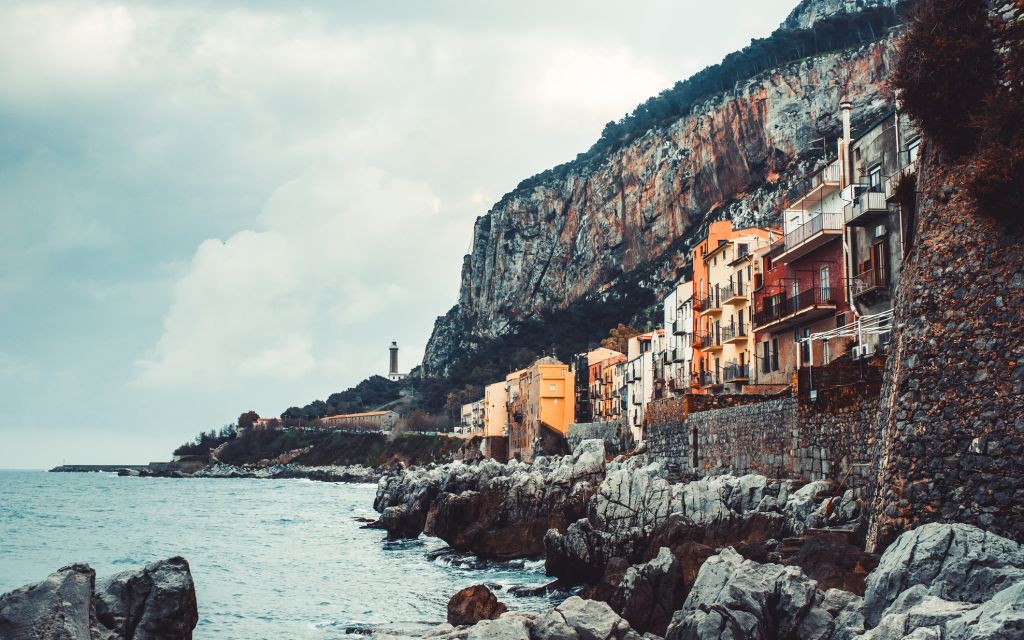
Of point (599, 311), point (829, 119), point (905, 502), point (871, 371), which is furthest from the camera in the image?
point (599, 311)

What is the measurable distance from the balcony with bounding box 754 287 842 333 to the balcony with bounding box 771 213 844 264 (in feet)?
6.09

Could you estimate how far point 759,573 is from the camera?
528 inches

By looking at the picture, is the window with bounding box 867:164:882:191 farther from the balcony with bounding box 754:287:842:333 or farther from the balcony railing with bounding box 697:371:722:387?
the balcony railing with bounding box 697:371:722:387

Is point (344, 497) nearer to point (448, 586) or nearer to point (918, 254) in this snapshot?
point (448, 586)

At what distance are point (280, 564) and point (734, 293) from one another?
2608 cm

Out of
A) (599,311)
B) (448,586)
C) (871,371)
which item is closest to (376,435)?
(599,311)

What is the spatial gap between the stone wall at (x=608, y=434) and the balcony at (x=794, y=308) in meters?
23.9

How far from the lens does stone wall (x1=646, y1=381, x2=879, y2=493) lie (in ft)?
64.4

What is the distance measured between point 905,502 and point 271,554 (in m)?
32.9

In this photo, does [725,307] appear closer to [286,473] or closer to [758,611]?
[758,611]

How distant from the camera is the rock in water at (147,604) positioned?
1162 cm

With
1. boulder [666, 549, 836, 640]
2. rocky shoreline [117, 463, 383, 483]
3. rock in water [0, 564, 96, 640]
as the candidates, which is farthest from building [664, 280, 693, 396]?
rocky shoreline [117, 463, 383, 483]

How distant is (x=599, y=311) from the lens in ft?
518

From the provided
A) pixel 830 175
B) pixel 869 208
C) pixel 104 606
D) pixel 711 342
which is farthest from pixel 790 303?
pixel 104 606
